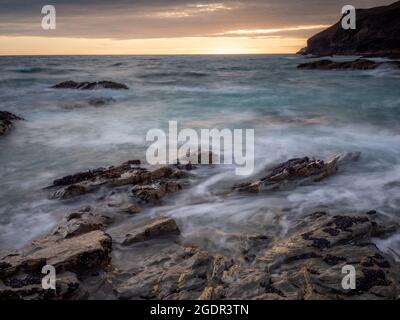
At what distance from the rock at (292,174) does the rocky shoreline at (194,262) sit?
6.01ft

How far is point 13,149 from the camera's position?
12117 millimetres

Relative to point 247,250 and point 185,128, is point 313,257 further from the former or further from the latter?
point 185,128

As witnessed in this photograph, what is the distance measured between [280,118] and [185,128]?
4.62 m

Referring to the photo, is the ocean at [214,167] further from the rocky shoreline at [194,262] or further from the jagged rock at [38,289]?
the jagged rock at [38,289]

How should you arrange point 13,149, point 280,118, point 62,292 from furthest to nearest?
point 280,118
point 13,149
point 62,292

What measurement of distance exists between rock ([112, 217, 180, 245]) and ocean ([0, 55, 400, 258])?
0.35m

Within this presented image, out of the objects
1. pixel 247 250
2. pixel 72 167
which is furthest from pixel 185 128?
pixel 247 250

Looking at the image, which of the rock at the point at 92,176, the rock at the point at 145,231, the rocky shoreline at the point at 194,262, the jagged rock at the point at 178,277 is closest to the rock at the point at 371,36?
the rock at the point at 92,176

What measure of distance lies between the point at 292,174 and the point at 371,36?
253 ft

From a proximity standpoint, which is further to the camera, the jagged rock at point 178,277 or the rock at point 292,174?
the rock at point 292,174

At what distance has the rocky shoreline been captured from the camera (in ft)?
15.2

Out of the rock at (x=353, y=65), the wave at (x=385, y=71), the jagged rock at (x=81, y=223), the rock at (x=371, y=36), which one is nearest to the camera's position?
the jagged rock at (x=81, y=223)

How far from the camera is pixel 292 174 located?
28.5 ft

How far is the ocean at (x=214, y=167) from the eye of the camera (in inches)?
281
